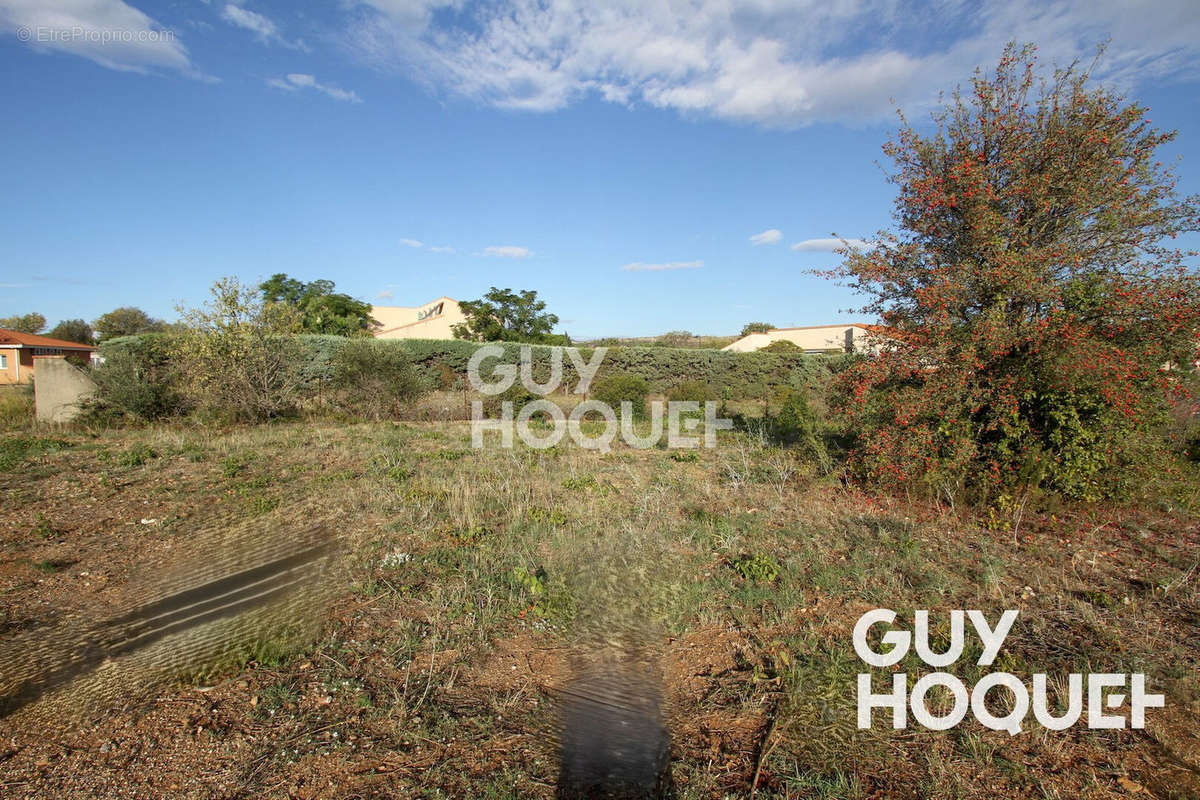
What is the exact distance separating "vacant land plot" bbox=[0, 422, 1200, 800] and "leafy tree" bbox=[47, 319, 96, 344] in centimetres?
5976

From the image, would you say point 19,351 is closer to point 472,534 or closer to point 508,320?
point 508,320

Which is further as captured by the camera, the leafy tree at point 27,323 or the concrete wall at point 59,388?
the leafy tree at point 27,323

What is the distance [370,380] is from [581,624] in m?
11.2

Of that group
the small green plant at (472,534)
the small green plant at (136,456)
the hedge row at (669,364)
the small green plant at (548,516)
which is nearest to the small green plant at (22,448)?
the small green plant at (136,456)

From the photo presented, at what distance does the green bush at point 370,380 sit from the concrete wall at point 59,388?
4.71 meters

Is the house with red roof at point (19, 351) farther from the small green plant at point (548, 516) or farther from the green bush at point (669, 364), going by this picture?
the small green plant at point (548, 516)

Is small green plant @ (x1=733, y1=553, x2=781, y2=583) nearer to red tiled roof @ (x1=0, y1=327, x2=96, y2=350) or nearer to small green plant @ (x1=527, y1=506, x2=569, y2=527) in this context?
small green plant @ (x1=527, y1=506, x2=569, y2=527)

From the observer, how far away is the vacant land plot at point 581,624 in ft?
8.61

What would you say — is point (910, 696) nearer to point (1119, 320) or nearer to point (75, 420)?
point (1119, 320)

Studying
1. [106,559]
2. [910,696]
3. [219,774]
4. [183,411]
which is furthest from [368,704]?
[183,411]

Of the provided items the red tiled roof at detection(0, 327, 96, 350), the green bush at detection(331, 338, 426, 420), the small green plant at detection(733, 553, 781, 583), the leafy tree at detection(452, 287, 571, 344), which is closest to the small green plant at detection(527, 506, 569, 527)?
the small green plant at detection(733, 553, 781, 583)

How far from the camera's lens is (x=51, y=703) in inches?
121

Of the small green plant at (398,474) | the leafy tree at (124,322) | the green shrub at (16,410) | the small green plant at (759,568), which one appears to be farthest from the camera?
the leafy tree at (124,322)

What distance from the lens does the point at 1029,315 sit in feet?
20.2
